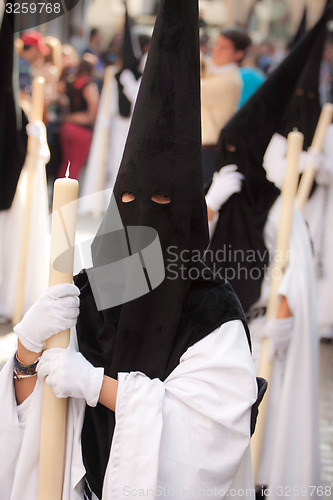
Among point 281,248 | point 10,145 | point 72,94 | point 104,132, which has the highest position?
point 72,94

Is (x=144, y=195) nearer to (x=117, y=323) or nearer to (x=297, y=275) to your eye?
(x=117, y=323)

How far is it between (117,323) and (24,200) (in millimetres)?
4555

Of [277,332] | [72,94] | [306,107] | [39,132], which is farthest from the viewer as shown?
[72,94]

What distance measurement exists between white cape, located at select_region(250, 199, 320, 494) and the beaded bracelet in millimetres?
1684

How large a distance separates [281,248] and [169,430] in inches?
58.3

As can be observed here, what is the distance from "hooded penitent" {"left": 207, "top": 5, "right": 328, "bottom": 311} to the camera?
3.94 meters

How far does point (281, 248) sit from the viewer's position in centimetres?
333

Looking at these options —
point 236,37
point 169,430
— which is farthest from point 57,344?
point 236,37

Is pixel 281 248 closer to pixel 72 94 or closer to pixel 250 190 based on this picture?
pixel 250 190

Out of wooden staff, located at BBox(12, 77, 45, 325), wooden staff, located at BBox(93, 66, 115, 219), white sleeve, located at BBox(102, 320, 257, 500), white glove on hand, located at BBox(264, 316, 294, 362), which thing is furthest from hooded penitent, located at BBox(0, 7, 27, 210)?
white sleeve, located at BBox(102, 320, 257, 500)

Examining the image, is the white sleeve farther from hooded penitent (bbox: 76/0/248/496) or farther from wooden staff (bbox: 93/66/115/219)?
wooden staff (bbox: 93/66/115/219)

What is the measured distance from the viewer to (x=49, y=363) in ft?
6.33

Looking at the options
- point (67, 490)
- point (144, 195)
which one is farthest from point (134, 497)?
point (144, 195)

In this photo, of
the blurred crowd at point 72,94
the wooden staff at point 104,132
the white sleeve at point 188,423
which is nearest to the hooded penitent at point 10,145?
the blurred crowd at point 72,94
